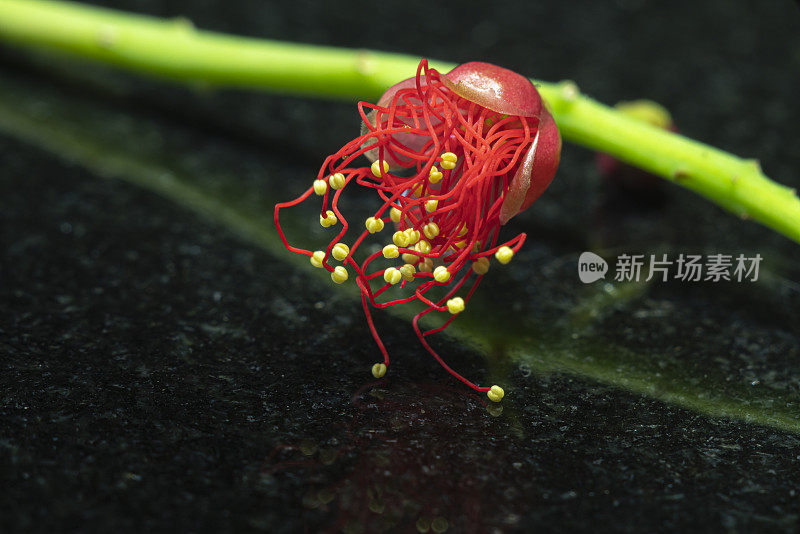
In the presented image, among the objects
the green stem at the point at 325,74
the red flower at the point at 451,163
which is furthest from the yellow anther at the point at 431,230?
the green stem at the point at 325,74

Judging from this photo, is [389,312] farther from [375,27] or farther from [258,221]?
[375,27]

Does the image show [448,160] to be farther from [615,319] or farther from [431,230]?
[615,319]

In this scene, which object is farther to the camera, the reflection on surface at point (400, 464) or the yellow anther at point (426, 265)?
the yellow anther at point (426, 265)

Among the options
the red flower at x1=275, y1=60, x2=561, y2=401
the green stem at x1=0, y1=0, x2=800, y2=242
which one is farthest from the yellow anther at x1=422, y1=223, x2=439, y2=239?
the green stem at x1=0, y1=0, x2=800, y2=242

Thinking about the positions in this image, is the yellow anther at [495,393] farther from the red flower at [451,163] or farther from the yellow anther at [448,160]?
the yellow anther at [448,160]

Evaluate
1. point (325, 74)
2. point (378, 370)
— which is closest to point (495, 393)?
point (378, 370)

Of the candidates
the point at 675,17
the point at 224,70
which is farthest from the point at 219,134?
the point at 675,17
